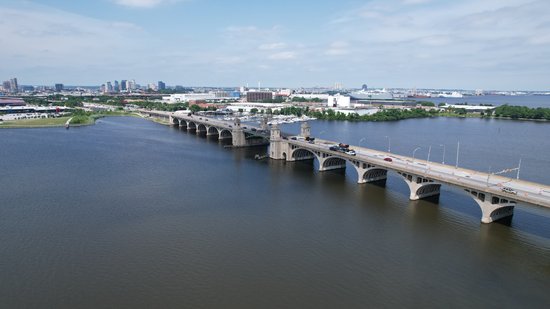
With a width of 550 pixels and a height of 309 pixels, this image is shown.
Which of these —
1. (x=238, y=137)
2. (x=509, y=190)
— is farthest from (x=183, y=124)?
(x=509, y=190)

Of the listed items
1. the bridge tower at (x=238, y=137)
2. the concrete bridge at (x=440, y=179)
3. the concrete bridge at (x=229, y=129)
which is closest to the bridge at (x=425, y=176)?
the concrete bridge at (x=440, y=179)

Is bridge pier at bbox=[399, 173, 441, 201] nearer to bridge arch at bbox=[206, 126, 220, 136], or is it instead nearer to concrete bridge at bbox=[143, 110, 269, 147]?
concrete bridge at bbox=[143, 110, 269, 147]

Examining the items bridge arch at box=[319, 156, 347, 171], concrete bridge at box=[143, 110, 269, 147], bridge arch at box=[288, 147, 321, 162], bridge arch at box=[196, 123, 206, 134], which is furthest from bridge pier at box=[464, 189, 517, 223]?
bridge arch at box=[196, 123, 206, 134]

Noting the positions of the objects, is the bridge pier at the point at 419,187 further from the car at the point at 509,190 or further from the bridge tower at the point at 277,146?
the bridge tower at the point at 277,146

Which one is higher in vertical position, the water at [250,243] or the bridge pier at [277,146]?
the bridge pier at [277,146]

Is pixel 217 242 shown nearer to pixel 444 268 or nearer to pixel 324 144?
pixel 444 268

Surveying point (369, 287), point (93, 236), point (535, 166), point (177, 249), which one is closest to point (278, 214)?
point (177, 249)
